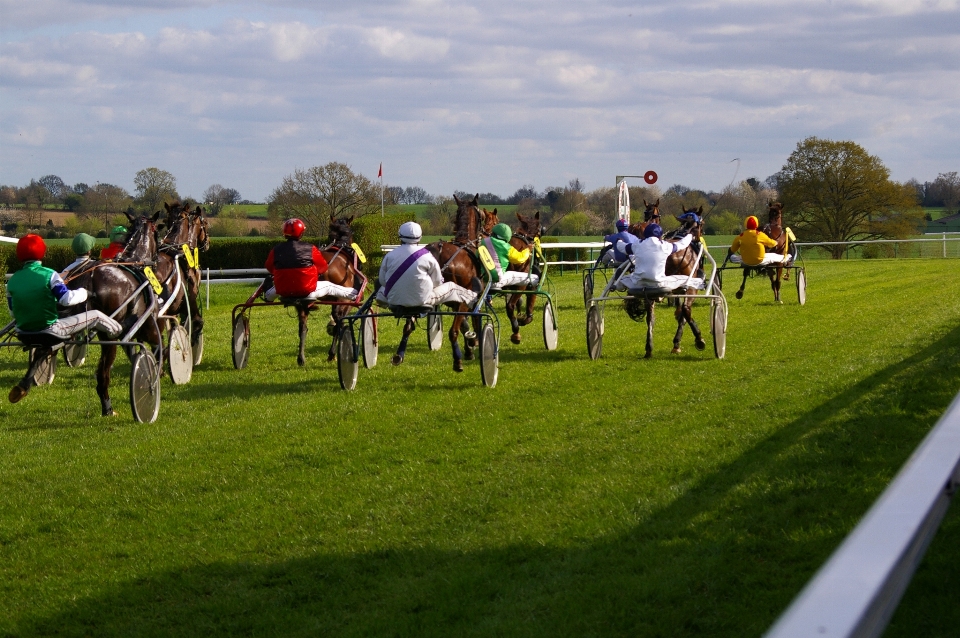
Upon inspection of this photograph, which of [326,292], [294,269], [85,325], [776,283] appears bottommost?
[776,283]

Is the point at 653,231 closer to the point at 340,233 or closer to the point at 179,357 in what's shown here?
the point at 340,233

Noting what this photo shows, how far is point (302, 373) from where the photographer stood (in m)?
13.0

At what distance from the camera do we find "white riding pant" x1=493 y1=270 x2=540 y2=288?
14305 millimetres

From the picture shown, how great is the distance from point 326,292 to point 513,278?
2719mm

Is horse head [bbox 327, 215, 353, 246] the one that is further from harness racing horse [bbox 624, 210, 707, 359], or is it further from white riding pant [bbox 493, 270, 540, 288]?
harness racing horse [bbox 624, 210, 707, 359]

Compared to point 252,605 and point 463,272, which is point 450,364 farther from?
point 252,605

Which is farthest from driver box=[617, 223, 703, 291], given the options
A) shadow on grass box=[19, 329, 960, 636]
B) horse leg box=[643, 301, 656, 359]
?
shadow on grass box=[19, 329, 960, 636]

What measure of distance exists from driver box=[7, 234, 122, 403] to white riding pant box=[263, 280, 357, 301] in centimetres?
381

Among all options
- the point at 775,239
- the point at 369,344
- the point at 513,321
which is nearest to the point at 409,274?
the point at 369,344

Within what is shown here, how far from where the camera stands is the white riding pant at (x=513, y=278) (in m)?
14.3

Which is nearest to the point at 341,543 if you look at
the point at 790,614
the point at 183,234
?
the point at 790,614

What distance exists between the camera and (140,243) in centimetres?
1163

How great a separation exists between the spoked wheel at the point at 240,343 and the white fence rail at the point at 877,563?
11.3m

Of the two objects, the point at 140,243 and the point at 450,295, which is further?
the point at 450,295
